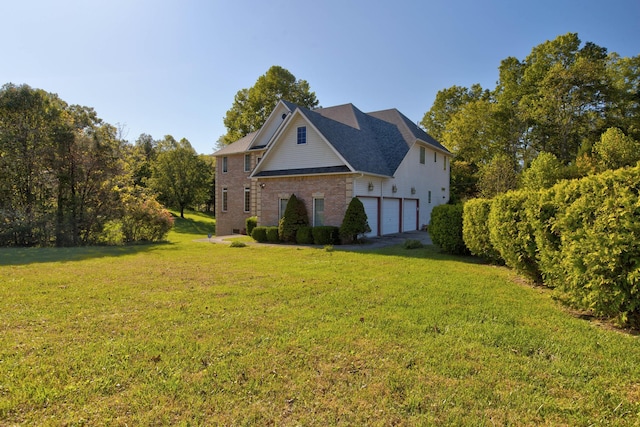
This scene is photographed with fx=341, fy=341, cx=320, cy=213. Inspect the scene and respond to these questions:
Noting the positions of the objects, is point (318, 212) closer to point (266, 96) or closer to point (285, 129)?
point (285, 129)

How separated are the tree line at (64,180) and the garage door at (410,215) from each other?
13740 mm

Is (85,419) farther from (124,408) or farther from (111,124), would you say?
(111,124)

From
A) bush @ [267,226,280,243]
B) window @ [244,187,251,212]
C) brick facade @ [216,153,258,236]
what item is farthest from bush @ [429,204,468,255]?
window @ [244,187,251,212]

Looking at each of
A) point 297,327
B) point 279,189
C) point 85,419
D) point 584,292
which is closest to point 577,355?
point 584,292

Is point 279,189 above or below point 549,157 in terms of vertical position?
below

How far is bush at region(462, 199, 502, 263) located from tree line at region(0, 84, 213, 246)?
15374 millimetres

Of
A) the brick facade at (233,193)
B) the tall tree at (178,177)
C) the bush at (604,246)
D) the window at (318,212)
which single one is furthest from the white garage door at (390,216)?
the tall tree at (178,177)

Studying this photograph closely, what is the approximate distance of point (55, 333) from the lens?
4406 millimetres

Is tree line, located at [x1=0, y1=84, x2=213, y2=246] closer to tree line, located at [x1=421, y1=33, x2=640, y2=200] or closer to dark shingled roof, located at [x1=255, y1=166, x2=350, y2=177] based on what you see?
dark shingled roof, located at [x1=255, y1=166, x2=350, y2=177]

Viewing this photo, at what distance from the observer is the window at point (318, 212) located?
1759cm

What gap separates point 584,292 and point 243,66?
46.8ft

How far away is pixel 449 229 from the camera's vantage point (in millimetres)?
11867

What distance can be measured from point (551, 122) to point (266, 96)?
90.2ft

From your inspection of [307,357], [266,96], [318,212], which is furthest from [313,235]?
[266,96]
